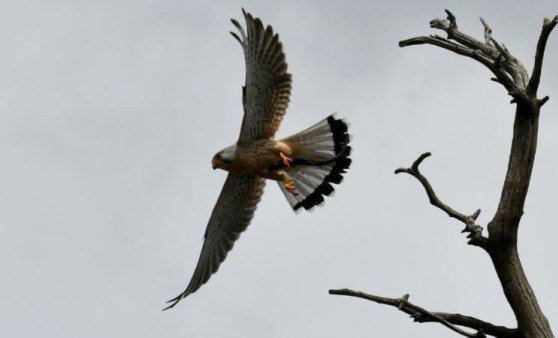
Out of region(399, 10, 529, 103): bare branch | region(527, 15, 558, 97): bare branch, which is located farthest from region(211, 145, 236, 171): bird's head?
region(527, 15, 558, 97): bare branch

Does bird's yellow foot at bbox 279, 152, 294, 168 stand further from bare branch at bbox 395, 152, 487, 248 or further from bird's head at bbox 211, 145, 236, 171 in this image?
bare branch at bbox 395, 152, 487, 248

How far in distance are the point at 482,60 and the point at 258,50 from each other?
3974 millimetres

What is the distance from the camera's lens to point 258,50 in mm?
10977

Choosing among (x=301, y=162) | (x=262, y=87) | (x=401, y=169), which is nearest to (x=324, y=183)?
(x=301, y=162)

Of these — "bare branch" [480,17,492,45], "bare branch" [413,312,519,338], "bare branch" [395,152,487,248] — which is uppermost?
"bare branch" [480,17,492,45]

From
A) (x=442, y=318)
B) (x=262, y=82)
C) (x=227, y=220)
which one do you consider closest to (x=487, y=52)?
(x=442, y=318)

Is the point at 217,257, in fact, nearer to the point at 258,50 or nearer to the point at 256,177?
the point at 256,177

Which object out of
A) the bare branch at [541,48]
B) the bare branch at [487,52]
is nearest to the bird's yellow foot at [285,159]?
the bare branch at [487,52]

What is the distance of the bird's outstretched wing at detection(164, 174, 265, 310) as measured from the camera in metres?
12.1

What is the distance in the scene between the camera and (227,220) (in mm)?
12383

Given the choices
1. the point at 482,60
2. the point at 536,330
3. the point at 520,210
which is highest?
the point at 482,60

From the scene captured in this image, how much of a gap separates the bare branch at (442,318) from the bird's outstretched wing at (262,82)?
4.18 meters

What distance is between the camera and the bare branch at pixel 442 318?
7086 mm

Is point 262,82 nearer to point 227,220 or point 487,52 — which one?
point 227,220
